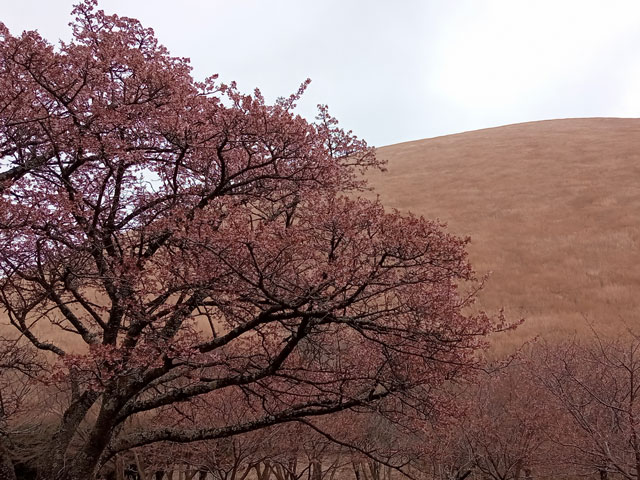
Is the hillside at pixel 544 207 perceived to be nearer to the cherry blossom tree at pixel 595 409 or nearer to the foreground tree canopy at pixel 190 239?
the cherry blossom tree at pixel 595 409

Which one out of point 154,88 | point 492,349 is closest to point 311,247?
point 154,88

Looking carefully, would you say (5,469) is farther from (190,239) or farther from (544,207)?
(544,207)

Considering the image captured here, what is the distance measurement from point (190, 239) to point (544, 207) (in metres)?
34.9

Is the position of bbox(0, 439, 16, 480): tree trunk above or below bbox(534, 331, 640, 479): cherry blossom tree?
above

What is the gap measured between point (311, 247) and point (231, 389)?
6875 millimetres

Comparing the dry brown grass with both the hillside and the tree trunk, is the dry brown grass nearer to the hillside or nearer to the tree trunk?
the hillside

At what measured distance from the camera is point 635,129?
5125 centimetres

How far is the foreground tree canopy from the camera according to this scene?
5082 mm

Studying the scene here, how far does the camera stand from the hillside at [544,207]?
22.4 m

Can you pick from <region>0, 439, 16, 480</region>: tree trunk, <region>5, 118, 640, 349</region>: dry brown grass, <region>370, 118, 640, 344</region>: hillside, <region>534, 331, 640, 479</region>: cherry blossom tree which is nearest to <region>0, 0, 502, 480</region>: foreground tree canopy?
<region>0, 439, 16, 480</region>: tree trunk

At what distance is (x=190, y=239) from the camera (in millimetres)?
4977

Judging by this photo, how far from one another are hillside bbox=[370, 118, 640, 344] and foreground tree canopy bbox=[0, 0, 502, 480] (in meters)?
13.5

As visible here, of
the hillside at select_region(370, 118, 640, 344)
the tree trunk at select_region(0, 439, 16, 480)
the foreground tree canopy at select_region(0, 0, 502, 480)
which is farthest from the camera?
the hillside at select_region(370, 118, 640, 344)

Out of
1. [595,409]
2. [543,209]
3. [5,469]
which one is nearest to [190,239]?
[5,469]
